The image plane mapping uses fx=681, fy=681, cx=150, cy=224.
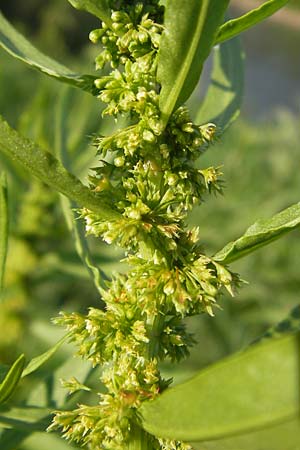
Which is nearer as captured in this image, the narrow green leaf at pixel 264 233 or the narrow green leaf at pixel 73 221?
the narrow green leaf at pixel 264 233

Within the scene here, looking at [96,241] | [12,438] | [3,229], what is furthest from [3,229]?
[96,241]

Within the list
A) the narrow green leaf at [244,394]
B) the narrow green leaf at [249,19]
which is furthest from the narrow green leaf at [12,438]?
the narrow green leaf at [249,19]

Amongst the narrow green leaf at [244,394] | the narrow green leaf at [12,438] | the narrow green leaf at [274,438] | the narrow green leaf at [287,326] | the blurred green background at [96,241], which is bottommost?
the narrow green leaf at [274,438]

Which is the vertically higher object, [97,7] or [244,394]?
[97,7]

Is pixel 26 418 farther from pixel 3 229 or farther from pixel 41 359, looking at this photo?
pixel 3 229

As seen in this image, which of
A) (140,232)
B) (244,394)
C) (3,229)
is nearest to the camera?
(244,394)

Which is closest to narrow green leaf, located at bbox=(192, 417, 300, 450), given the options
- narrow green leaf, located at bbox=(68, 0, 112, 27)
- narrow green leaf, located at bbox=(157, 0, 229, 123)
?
narrow green leaf, located at bbox=(157, 0, 229, 123)

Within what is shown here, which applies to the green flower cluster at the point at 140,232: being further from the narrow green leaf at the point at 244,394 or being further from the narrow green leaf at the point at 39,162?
the narrow green leaf at the point at 244,394
